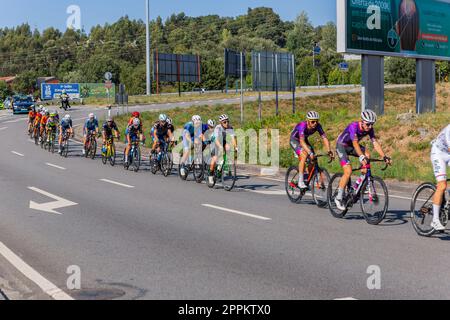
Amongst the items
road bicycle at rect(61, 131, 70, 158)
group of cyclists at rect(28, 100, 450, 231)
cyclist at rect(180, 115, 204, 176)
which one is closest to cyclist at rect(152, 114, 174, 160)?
group of cyclists at rect(28, 100, 450, 231)

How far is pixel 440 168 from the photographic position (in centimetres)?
853

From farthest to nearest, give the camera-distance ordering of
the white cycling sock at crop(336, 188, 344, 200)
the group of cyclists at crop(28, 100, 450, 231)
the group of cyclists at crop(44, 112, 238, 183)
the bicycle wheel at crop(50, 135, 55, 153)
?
the bicycle wheel at crop(50, 135, 55, 153)
the group of cyclists at crop(44, 112, 238, 183)
the white cycling sock at crop(336, 188, 344, 200)
the group of cyclists at crop(28, 100, 450, 231)

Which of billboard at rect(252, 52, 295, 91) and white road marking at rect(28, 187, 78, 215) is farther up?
billboard at rect(252, 52, 295, 91)

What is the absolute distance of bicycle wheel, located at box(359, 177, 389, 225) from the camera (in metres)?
9.71

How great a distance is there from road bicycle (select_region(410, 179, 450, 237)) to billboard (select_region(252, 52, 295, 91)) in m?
23.2

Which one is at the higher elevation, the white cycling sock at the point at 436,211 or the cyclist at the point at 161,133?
the cyclist at the point at 161,133

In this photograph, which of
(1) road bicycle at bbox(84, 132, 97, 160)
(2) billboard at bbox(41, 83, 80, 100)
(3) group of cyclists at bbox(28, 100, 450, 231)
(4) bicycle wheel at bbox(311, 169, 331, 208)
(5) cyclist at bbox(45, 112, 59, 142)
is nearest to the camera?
(3) group of cyclists at bbox(28, 100, 450, 231)

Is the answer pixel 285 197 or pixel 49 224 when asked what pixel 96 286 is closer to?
pixel 49 224

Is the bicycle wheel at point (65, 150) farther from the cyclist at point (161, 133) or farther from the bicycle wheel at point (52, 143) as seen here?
the cyclist at point (161, 133)

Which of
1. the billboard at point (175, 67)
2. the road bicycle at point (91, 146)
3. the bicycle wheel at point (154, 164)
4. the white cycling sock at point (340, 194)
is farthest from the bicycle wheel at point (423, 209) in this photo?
the billboard at point (175, 67)

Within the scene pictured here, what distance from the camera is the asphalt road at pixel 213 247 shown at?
6.20m

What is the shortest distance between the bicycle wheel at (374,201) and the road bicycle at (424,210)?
26.9 inches

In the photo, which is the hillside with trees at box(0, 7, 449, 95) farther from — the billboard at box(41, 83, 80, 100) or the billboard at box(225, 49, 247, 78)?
the billboard at box(225, 49, 247, 78)
